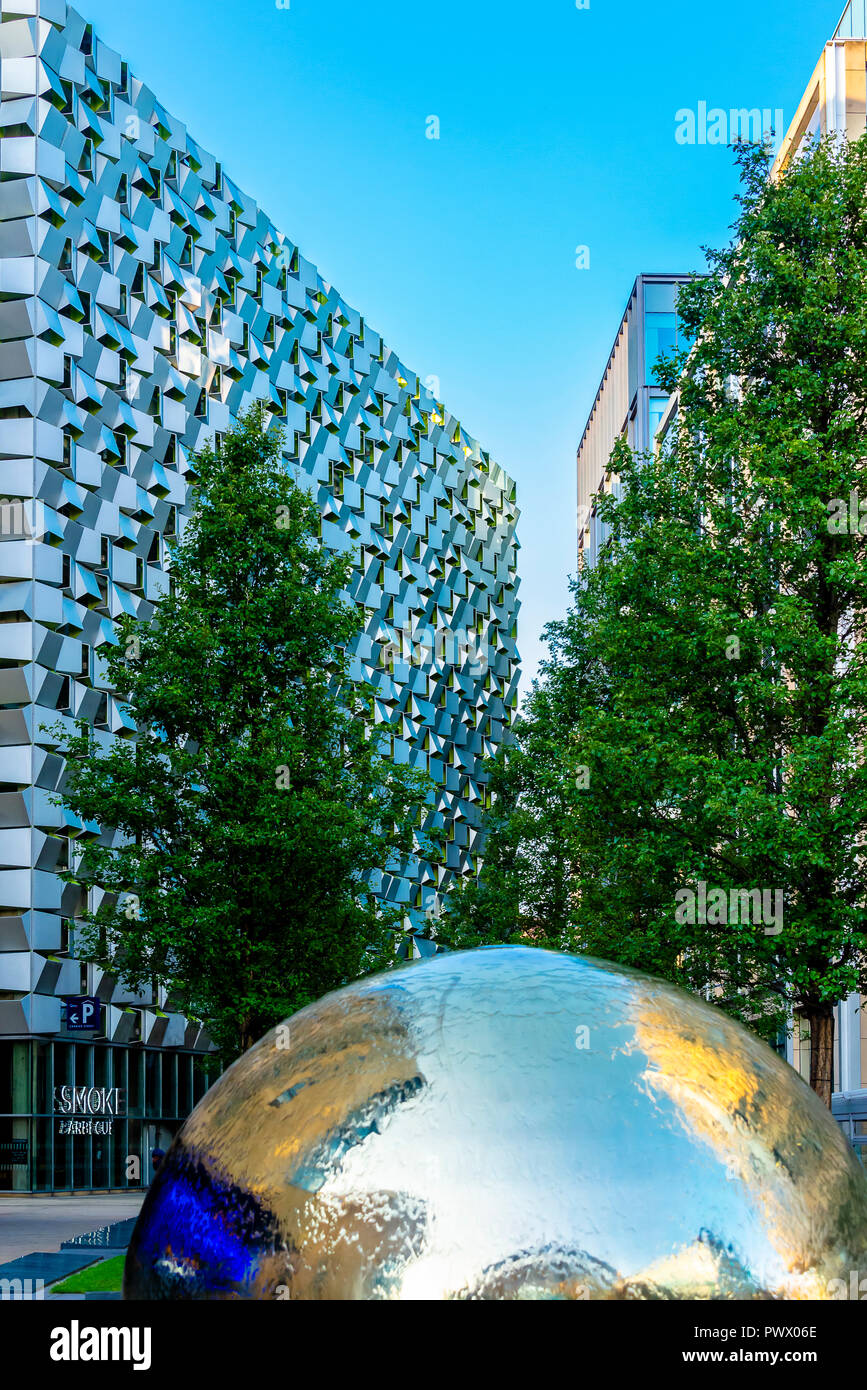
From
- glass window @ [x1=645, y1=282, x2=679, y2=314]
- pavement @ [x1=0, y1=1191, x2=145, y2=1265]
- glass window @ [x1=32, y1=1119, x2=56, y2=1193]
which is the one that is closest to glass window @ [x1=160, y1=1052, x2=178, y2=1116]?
pavement @ [x1=0, y1=1191, x2=145, y2=1265]

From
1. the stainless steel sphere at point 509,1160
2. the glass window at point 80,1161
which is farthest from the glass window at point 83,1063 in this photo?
the stainless steel sphere at point 509,1160

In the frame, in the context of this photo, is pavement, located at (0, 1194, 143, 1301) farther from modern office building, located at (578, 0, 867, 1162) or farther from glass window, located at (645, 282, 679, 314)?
glass window, located at (645, 282, 679, 314)

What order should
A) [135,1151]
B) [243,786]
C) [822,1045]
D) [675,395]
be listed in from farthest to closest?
1. [675,395]
2. [135,1151]
3. [243,786]
4. [822,1045]

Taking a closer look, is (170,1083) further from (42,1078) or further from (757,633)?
(757,633)

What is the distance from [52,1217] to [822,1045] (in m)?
15.1

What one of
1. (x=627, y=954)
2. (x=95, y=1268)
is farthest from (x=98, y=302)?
(x=95, y=1268)

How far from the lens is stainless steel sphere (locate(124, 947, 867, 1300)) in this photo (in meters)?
3.93

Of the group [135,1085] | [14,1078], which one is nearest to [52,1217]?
[14,1078]

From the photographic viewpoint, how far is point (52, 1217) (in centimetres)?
2533

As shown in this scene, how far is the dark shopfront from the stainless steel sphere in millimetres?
28530
